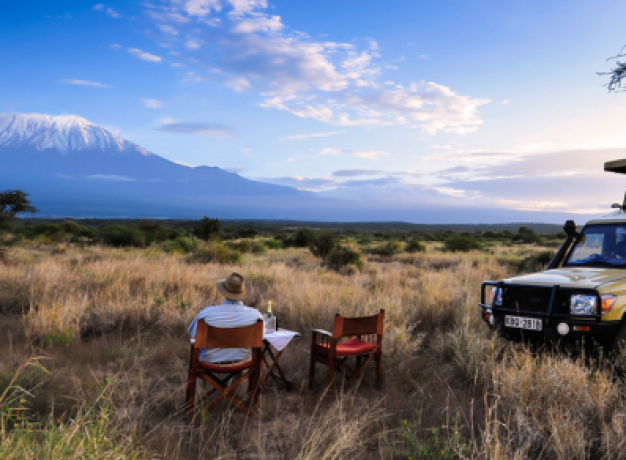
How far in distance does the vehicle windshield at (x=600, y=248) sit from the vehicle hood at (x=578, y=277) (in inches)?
9.9

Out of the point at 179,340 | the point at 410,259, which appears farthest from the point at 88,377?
the point at 410,259

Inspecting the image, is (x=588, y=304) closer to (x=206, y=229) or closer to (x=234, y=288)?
(x=234, y=288)

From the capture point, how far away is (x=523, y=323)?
211 inches

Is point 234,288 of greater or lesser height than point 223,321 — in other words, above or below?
above

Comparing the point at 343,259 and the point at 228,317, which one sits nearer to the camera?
the point at 228,317

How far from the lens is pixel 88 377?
5.17 m

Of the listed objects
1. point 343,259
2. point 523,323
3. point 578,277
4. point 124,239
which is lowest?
point 124,239

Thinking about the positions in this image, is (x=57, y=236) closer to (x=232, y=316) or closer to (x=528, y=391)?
(x=232, y=316)

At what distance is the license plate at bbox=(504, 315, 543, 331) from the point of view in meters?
5.21

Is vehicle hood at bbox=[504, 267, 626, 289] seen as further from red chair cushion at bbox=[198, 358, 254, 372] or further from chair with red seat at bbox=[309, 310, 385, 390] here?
red chair cushion at bbox=[198, 358, 254, 372]

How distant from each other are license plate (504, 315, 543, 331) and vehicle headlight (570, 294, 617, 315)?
38cm

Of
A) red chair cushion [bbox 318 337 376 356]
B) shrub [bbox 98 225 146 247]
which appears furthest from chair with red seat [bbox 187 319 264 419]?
shrub [bbox 98 225 146 247]

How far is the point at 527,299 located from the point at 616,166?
3.11 m

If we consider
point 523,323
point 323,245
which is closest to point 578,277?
point 523,323
